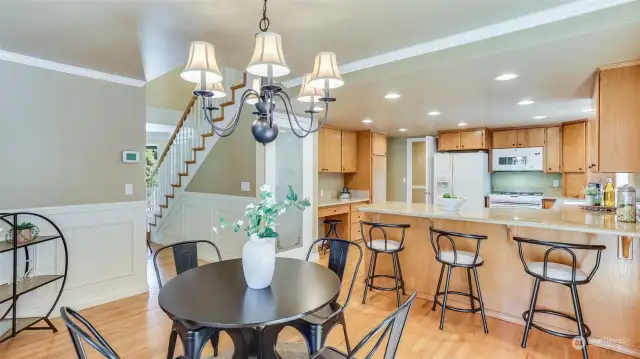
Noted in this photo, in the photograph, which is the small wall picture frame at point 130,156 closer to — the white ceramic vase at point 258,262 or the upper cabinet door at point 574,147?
the white ceramic vase at point 258,262

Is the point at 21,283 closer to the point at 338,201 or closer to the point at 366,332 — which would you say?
the point at 366,332

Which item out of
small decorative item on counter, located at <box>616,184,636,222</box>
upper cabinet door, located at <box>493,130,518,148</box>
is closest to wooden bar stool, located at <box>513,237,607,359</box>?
small decorative item on counter, located at <box>616,184,636,222</box>

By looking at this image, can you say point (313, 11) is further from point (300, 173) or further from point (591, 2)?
point (300, 173)

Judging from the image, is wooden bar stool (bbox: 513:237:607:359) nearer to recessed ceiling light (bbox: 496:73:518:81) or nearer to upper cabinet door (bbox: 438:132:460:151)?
recessed ceiling light (bbox: 496:73:518:81)

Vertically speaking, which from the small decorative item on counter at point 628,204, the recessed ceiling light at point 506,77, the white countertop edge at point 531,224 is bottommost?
the white countertop edge at point 531,224

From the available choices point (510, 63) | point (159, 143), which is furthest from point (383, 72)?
point (159, 143)

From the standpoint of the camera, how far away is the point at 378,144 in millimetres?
6672

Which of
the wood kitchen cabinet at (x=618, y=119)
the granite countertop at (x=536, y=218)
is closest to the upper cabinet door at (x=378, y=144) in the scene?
the granite countertop at (x=536, y=218)

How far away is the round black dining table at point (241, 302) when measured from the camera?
140cm

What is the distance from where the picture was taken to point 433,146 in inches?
266

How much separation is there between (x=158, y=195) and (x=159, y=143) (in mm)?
3108

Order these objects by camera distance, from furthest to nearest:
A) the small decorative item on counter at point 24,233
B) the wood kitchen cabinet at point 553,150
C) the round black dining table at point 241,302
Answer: the wood kitchen cabinet at point 553,150 < the small decorative item on counter at point 24,233 < the round black dining table at point 241,302

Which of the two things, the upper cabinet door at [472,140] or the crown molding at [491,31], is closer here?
the crown molding at [491,31]

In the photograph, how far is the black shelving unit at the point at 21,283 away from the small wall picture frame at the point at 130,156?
88 centimetres
